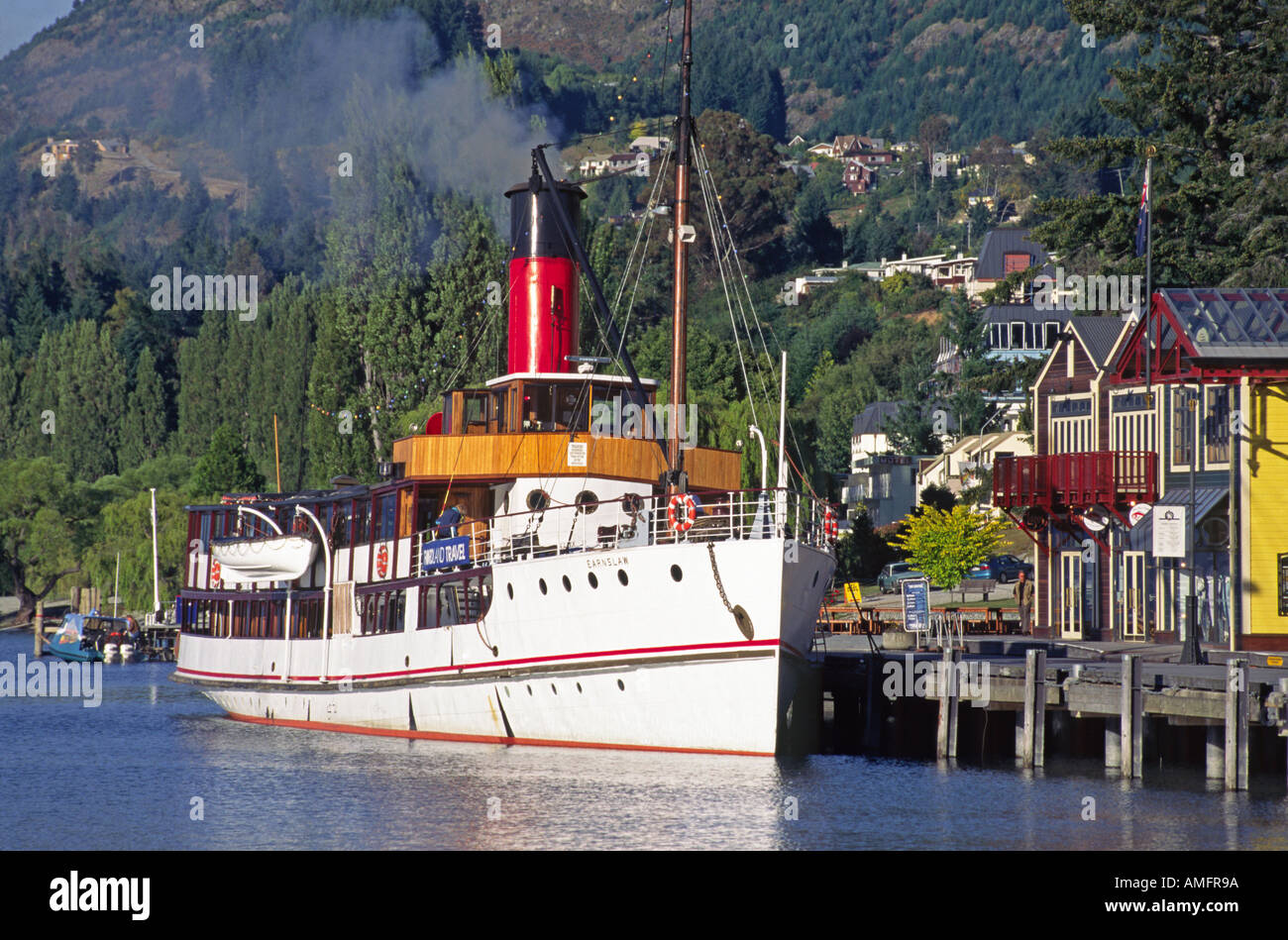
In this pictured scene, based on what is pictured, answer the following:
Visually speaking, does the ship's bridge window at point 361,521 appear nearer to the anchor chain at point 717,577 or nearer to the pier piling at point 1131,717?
the anchor chain at point 717,577

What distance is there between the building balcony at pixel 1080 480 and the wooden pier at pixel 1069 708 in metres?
4.74

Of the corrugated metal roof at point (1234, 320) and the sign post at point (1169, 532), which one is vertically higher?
the corrugated metal roof at point (1234, 320)

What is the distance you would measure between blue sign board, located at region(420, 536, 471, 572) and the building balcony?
1906 centimetres

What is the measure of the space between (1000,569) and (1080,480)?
33768 millimetres

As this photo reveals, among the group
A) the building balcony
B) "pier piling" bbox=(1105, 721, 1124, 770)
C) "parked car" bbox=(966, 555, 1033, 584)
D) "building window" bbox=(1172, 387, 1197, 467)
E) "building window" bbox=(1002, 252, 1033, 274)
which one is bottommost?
"pier piling" bbox=(1105, 721, 1124, 770)

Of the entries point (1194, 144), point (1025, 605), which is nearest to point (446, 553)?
point (1025, 605)

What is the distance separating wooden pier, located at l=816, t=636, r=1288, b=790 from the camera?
30.6m

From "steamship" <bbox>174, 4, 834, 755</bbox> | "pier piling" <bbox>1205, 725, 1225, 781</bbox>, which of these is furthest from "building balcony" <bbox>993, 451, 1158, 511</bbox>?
"pier piling" <bbox>1205, 725, 1225, 781</bbox>

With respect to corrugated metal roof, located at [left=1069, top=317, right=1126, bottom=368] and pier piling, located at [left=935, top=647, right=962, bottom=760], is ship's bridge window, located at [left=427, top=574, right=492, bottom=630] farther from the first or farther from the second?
corrugated metal roof, located at [left=1069, top=317, right=1126, bottom=368]

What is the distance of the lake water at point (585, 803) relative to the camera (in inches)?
1092

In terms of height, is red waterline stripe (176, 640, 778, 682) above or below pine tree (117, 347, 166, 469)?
below

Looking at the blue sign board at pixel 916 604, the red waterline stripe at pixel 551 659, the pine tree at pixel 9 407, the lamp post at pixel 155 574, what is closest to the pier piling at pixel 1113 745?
the blue sign board at pixel 916 604

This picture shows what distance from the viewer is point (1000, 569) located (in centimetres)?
8231
